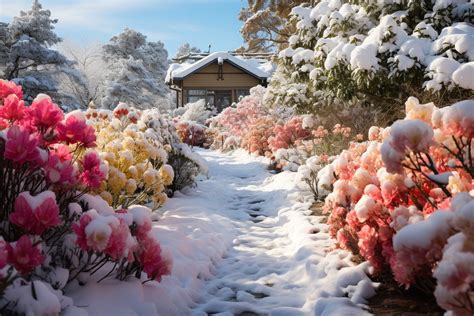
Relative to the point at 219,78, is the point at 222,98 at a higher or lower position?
lower

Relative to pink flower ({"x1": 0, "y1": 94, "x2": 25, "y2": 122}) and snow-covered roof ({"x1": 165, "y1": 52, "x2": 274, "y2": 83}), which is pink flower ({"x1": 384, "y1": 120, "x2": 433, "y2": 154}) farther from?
snow-covered roof ({"x1": 165, "y1": 52, "x2": 274, "y2": 83})

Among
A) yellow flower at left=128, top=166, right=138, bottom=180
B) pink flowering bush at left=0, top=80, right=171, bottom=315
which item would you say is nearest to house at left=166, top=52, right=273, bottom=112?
yellow flower at left=128, top=166, right=138, bottom=180

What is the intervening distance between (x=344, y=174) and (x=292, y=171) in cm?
478

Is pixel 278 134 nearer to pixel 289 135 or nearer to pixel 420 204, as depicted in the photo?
pixel 289 135

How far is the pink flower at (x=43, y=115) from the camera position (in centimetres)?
255

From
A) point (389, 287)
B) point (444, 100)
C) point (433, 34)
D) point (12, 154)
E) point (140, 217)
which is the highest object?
point (433, 34)

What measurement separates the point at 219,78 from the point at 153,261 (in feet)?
81.1

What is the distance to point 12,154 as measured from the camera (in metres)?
2.13

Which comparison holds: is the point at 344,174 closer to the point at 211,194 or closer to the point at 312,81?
the point at 211,194

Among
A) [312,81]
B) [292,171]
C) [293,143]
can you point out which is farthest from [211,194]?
[293,143]

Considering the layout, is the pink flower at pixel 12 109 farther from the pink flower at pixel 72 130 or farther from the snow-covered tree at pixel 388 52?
the snow-covered tree at pixel 388 52

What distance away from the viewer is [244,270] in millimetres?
3873

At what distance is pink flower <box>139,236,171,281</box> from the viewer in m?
2.63

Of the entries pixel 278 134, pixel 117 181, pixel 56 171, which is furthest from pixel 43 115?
pixel 278 134
